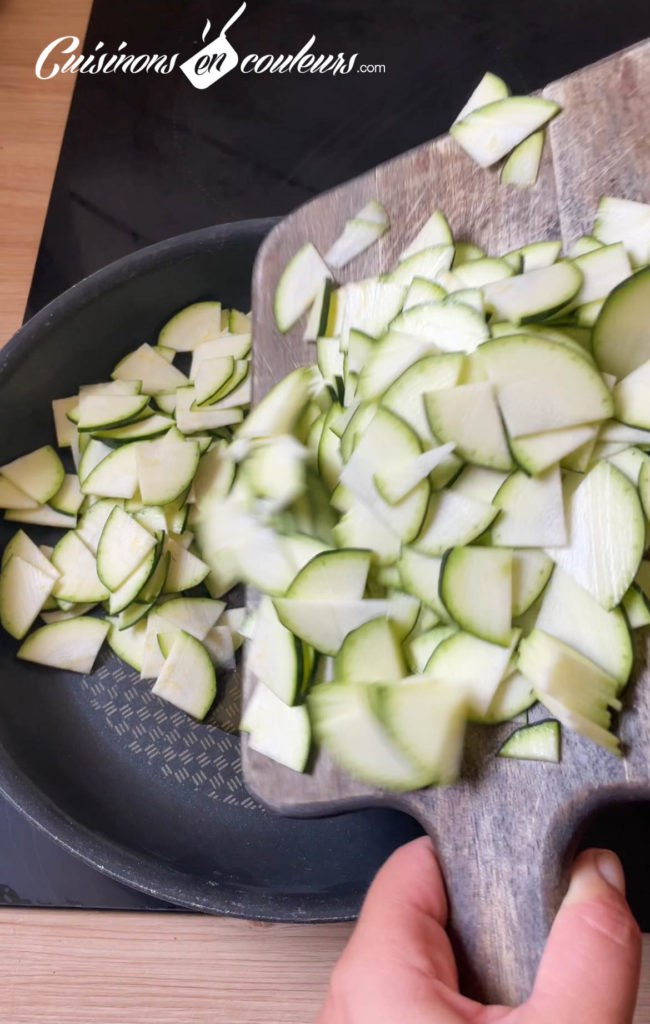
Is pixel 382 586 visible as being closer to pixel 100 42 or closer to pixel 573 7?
pixel 573 7

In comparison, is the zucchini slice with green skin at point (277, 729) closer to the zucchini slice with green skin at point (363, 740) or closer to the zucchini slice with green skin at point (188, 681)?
the zucchini slice with green skin at point (363, 740)

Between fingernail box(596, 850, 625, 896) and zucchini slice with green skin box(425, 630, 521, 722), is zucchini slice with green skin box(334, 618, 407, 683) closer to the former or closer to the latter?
zucchini slice with green skin box(425, 630, 521, 722)

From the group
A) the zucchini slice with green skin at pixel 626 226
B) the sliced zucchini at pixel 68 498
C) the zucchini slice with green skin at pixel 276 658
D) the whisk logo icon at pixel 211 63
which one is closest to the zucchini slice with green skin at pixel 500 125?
the zucchini slice with green skin at pixel 626 226

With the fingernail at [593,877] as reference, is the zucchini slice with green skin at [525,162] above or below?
above

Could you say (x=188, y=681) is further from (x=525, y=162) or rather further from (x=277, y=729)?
(x=525, y=162)

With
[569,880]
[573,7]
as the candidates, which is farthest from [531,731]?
[573,7]

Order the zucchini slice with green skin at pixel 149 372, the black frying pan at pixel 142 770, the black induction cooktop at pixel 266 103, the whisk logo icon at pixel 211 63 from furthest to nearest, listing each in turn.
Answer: the whisk logo icon at pixel 211 63 < the black induction cooktop at pixel 266 103 < the zucchini slice with green skin at pixel 149 372 < the black frying pan at pixel 142 770
